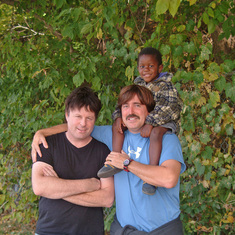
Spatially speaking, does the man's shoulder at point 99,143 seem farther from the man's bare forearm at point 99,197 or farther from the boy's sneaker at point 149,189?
the boy's sneaker at point 149,189

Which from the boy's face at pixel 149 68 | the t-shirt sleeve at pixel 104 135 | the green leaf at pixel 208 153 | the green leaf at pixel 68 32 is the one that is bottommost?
the green leaf at pixel 208 153

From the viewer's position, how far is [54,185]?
2193 millimetres

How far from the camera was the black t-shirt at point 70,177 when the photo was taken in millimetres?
2229

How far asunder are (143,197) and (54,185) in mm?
586

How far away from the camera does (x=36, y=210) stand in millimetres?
4488

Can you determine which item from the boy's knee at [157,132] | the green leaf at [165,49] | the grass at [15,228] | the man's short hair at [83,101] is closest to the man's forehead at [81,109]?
the man's short hair at [83,101]

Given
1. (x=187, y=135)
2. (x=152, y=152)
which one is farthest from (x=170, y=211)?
(x=187, y=135)

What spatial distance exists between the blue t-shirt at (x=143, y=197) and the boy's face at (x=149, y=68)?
24.3 inches

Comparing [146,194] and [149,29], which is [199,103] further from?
[149,29]

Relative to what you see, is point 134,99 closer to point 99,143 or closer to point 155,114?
point 155,114

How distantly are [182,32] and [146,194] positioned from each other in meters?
1.80

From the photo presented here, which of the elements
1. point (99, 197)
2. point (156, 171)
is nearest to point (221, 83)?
point (156, 171)

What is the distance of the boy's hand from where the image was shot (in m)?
2.21

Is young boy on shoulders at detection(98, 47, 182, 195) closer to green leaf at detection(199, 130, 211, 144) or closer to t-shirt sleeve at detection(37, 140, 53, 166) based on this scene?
t-shirt sleeve at detection(37, 140, 53, 166)
